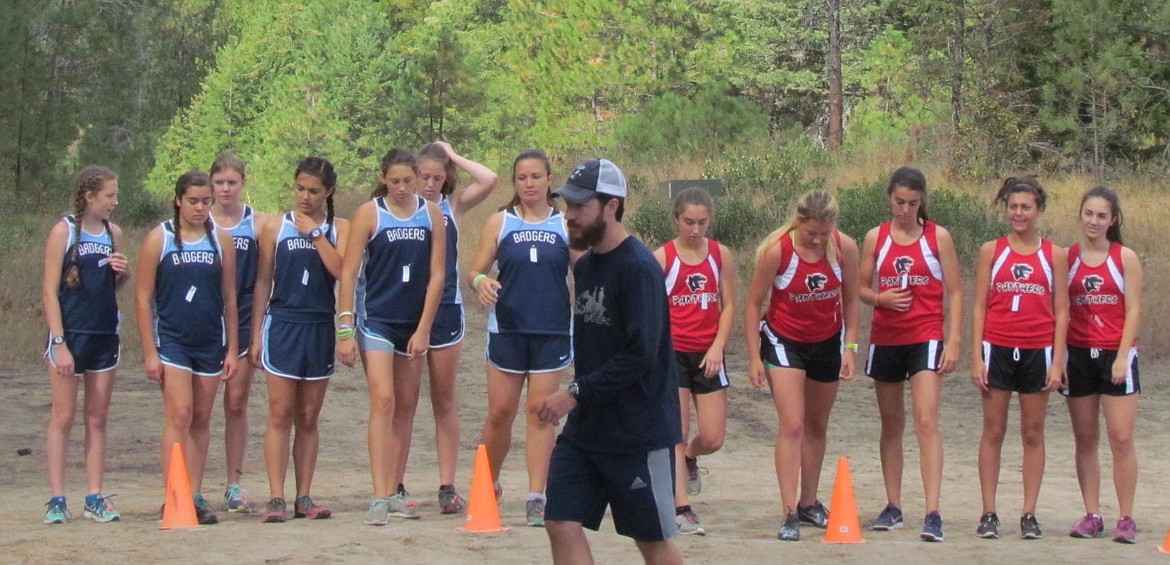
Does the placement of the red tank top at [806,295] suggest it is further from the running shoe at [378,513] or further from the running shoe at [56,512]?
the running shoe at [56,512]

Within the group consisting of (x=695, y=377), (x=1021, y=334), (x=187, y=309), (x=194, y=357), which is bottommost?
(x=695, y=377)

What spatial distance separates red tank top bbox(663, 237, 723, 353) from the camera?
335 inches

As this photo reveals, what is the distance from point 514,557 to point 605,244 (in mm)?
2557

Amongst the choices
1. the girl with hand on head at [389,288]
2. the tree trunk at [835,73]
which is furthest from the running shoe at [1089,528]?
the tree trunk at [835,73]

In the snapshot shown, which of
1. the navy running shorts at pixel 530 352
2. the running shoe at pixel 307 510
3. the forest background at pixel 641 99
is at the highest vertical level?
the forest background at pixel 641 99

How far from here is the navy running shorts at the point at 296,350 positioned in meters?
8.34

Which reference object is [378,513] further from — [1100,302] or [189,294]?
[1100,302]

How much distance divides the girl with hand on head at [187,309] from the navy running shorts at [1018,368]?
410cm

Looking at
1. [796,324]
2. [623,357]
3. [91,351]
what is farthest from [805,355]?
[91,351]

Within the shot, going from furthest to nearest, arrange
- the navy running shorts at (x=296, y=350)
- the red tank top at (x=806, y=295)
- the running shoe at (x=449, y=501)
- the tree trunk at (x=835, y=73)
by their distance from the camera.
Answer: the tree trunk at (x=835, y=73)
the running shoe at (x=449, y=501)
the navy running shorts at (x=296, y=350)
the red tank top at (x=806, y=295)

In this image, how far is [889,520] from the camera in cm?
848

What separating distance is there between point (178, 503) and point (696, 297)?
298 cm

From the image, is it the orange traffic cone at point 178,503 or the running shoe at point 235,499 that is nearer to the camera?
the orange traffic cone at point 178,503

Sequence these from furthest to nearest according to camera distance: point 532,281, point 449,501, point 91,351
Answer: point 449,501, point 91,351, point 532,281
